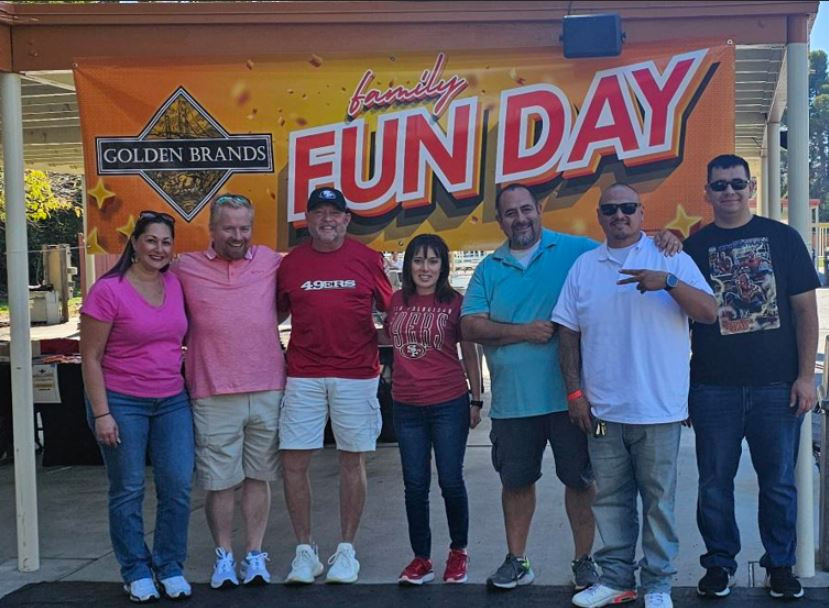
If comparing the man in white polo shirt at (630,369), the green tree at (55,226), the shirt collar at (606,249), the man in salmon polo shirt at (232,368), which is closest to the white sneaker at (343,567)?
the man in salmon polo shirt at (232,368)

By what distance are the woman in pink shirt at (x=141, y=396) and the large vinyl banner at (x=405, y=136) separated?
76 centimetres

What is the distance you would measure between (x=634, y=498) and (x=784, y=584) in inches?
31.6

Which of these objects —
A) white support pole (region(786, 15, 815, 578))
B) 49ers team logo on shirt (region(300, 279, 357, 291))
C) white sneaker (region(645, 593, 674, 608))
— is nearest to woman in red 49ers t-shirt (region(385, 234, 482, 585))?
49ers team logo on shirt (region(300, 279, 357, 291))

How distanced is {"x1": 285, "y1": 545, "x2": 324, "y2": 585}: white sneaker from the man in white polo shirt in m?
1.37

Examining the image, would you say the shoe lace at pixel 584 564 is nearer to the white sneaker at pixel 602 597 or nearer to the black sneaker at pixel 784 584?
the white sneaker at pixel 602 597

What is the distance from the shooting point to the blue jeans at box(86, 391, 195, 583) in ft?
14.6

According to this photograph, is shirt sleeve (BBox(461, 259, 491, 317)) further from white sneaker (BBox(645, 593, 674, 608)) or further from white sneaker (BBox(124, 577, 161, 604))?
white sneaker (BBox(124, 577, 161, 604))

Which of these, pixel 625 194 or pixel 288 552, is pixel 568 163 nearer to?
pixel 625 194

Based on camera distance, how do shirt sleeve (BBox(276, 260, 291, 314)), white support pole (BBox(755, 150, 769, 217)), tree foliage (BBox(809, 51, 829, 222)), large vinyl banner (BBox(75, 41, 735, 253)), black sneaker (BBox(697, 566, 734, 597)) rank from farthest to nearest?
1. tree foliage (BBox(809, 51, 829, 222))
2. white support pole (BBox(755, 150, 769, 217))
3. large vinyl banner (BBox(75, 41, 735, 253))
4. shirt sleeve (BBox(276, 260, 291, 314))
5. black sneaker (BBox(697, 566, 734, 597))

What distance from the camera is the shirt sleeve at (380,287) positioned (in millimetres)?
4719

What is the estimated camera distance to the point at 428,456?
4.62 metres

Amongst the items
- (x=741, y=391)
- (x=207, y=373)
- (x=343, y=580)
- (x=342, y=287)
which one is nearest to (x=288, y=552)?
(x=343, y=580)

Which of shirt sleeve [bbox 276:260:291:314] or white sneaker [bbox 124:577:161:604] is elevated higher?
shirt sleeve [bbox 276:260:291:314]

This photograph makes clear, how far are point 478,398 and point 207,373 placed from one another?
131 centimetres
